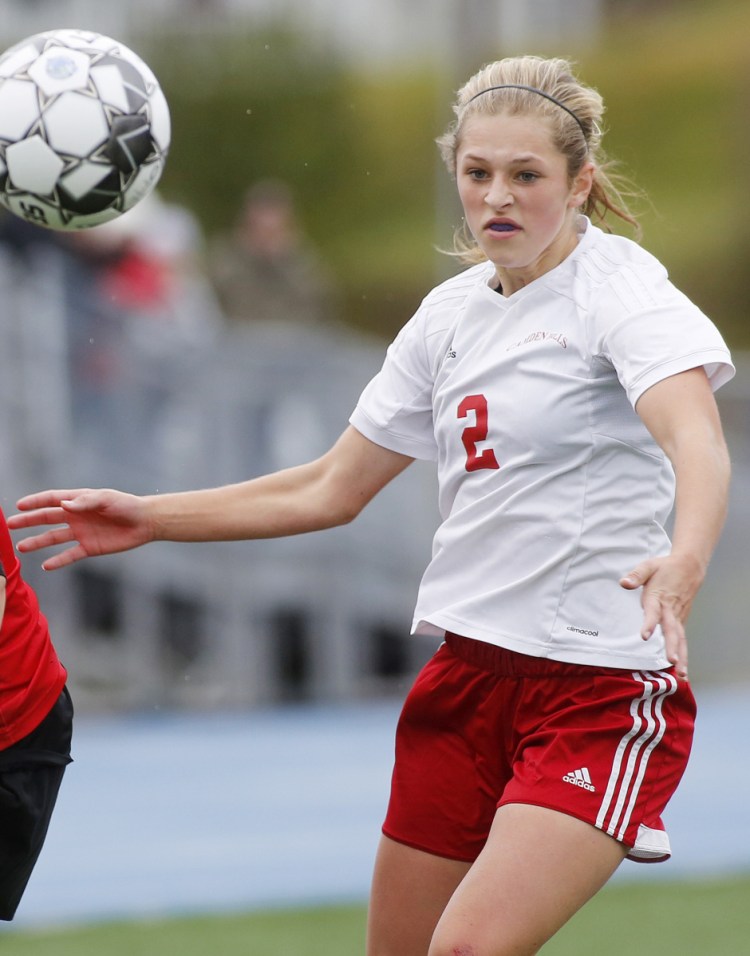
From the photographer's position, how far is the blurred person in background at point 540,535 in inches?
130

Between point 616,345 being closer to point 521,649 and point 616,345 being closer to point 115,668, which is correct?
point 521,649

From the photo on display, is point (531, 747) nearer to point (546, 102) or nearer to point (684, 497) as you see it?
point (684, 497)

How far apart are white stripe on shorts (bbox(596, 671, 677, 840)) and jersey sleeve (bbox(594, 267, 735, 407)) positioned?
0.60m

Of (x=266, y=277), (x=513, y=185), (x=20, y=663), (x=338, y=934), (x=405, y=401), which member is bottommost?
(x=338, y=934)

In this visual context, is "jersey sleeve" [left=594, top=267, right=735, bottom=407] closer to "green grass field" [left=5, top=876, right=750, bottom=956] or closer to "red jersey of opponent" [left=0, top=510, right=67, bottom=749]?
"red jersey of opponent" [left=0, top=510, right=67, bottom=749]

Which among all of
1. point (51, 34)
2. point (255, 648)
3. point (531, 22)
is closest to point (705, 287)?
point (531, 22)

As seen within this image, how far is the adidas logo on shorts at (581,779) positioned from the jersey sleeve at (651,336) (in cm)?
73

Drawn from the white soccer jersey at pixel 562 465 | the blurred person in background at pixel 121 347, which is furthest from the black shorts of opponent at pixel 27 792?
the blurred person in background at pixel 121 347

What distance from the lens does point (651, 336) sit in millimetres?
3314

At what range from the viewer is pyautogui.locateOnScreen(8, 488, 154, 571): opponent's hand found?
3906mm

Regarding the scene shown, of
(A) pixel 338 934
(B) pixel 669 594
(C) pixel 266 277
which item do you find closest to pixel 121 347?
(C) pixel 266 277

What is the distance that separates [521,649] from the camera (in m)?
3.53

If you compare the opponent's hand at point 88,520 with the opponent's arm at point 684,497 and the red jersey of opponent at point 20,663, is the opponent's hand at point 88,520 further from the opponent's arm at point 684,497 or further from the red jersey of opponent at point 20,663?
the opponent's arm at point 684,497

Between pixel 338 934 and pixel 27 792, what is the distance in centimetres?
313
